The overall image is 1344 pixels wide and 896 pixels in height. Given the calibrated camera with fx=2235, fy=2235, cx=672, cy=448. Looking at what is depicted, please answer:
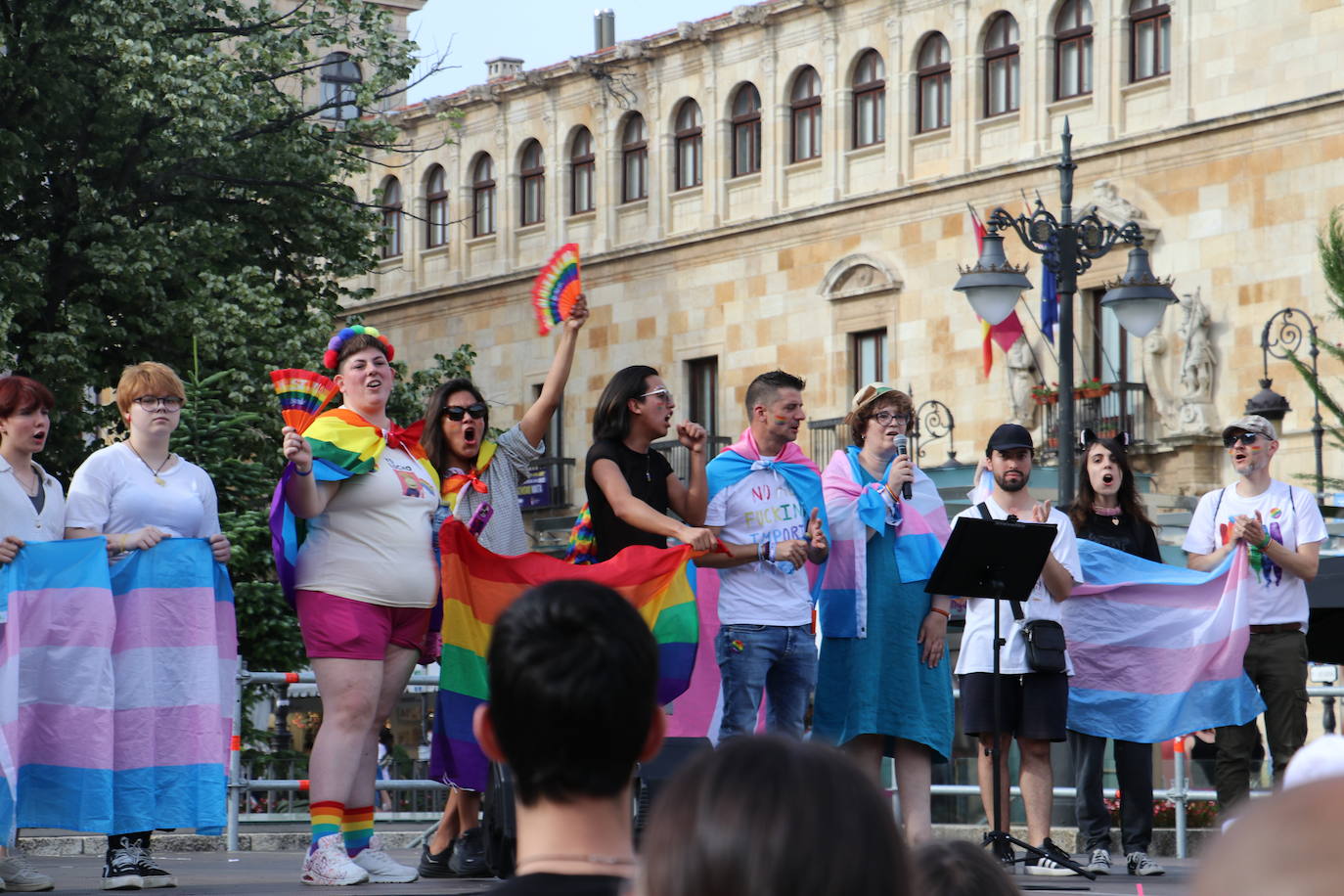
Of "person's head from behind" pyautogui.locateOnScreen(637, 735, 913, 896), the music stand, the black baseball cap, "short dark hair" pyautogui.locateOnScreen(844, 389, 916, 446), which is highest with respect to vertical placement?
"short dark hair" pyautogui.locateOnScreen(844, 389, 916, 446)

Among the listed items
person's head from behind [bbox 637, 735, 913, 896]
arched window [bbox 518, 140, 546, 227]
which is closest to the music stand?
person's head from behind [bbox 637, 735, 913, 896]

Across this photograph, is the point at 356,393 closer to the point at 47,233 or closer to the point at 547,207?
the point at 47,233

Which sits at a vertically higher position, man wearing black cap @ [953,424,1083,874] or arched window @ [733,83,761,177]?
arched window @ [733,83,761,177]

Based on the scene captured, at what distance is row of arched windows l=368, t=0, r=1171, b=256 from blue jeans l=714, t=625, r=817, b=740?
23.5 m

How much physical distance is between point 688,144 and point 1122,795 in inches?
1398

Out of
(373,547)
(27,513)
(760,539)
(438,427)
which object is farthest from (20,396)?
(760,539)

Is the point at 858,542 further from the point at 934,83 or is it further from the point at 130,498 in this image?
the point at 934,83

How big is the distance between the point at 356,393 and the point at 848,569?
2.47 meters

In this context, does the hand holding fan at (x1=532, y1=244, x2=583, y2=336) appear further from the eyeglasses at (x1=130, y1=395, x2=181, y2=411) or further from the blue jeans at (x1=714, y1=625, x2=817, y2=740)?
the eyeglasses at (x1=130, y1=395, x2=181, y2=411)

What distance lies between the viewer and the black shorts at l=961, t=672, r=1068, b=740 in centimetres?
1015

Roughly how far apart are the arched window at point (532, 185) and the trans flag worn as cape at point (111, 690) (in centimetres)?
3994

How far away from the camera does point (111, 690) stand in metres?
8.39

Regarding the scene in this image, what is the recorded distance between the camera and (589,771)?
3432mm

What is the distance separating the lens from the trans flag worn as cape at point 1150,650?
10.9 meters
